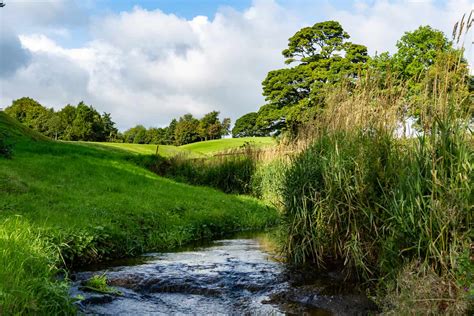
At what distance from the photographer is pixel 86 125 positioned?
193 feet

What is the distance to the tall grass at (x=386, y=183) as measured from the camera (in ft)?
16.0

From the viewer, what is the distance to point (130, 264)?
805cm

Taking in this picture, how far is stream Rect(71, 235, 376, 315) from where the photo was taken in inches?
221

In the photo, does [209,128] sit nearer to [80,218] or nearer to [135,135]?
[135,135]

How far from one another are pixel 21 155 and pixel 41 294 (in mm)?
15426

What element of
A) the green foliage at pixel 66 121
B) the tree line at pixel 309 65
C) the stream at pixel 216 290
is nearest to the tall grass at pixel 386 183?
the stream at pixel 216 290

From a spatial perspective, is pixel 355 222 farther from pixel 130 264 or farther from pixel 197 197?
pixel 197 197

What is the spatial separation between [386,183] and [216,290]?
2.72 metres

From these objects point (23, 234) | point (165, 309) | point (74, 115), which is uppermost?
point (74, 115)

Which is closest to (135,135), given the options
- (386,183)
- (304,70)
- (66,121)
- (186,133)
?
(186,133)

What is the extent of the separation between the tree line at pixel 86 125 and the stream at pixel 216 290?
54.1 m

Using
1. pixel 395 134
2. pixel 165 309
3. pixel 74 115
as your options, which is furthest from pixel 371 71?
pixel 74 115

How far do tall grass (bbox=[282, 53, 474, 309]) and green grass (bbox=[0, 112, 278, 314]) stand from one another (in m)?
3.63

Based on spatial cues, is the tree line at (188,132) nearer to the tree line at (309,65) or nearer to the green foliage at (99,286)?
the tree line at (309,65)
